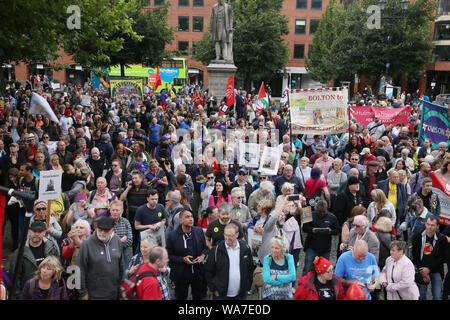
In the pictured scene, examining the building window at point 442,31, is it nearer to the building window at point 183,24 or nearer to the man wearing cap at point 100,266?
the building window at point 183,24

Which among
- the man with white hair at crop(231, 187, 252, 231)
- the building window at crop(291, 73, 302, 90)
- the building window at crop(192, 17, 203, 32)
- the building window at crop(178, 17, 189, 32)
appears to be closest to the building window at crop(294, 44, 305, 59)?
the building window at crop(291, 73, 302, 90)

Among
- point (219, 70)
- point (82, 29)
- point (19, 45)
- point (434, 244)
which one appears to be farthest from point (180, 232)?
point (219, 70)

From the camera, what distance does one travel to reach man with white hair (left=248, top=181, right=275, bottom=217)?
734 centimetres

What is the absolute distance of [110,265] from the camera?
514 cm

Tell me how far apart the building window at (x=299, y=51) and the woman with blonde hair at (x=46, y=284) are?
5543 cm

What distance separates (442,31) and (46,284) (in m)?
52.7

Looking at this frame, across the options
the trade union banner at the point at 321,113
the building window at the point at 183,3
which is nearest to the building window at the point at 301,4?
the building window at the point at 183,3

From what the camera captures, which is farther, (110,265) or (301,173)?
(301,173)

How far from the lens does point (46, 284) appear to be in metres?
4.61

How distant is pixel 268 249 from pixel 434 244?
2.29m

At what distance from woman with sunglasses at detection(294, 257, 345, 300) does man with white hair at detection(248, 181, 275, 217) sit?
2543mm

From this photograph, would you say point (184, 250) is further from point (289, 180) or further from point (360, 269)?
point (289, 180)

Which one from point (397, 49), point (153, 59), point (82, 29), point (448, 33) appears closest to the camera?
point (82, 29)

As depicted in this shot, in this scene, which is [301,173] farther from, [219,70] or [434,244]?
[219,70]
